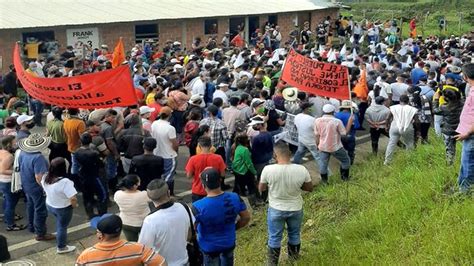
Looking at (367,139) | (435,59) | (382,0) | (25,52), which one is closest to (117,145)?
(367,139)

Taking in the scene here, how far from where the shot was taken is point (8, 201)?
8.54m

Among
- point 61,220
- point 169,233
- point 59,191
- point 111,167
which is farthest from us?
point 111,167

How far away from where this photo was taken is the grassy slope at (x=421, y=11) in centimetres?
4106

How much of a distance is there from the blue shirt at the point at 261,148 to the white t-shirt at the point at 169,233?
402 cm

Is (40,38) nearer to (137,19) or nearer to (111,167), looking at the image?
(137,19)

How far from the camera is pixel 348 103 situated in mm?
10906

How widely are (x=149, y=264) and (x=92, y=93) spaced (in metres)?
4.97

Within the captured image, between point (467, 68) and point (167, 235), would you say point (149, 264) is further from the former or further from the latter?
point (467, 68)

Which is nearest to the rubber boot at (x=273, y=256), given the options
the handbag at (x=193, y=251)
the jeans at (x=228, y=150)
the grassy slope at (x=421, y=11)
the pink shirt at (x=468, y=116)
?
the handbag at (x=193, y=251)

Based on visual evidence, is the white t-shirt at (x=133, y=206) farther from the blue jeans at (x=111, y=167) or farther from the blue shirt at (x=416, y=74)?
the blue shirt at (x=416, y=74)

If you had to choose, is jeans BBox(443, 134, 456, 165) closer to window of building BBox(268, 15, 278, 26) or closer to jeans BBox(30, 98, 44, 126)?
jeans BBox(30, 98, 44, 126)

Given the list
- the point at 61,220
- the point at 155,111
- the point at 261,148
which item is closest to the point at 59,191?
the point at 61,220

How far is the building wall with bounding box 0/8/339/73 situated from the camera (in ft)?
73.4

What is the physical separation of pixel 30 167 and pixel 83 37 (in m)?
17.2
